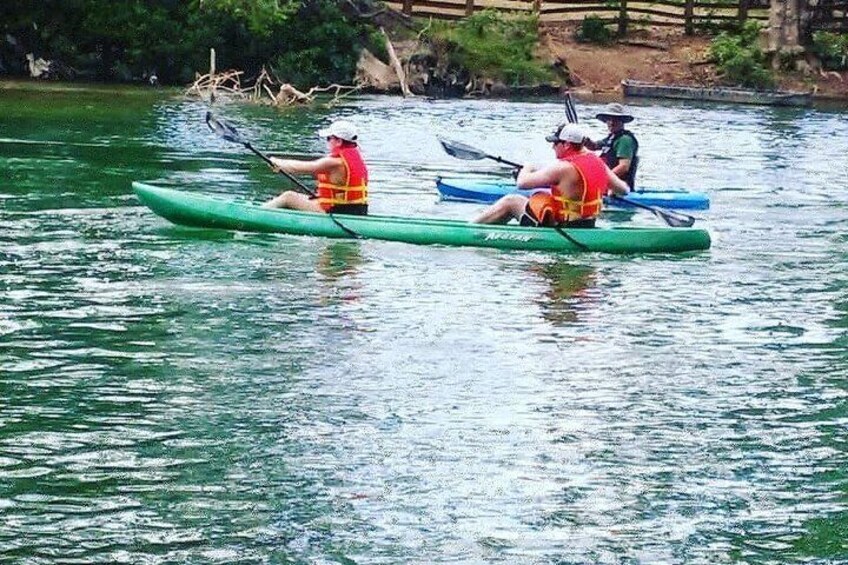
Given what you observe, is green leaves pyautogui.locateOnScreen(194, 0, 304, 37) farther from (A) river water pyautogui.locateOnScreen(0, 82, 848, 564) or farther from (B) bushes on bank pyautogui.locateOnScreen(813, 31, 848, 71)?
(A) river water pyautogui.locateOnScreen(0, 82, 848, 564)

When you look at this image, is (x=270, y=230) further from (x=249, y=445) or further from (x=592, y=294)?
(x=249, y=445)

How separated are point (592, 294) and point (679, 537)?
5.93 metres

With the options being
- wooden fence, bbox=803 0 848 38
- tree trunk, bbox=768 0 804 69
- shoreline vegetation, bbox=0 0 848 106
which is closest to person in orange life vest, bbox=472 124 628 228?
shoreline vegetation, bbox=0 0 848 106

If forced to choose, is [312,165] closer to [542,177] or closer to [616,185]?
[542,177]

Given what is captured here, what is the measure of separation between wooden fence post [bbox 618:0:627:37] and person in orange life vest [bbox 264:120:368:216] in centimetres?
2983

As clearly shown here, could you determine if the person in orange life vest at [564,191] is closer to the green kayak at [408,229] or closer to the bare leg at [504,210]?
the bare leg at [504,210]

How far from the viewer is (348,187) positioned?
15000 mm

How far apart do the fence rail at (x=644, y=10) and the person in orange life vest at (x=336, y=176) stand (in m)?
27.2

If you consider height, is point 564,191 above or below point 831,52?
below

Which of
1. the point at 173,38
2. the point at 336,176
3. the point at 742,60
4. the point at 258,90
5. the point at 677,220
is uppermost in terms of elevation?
the point at 173,38

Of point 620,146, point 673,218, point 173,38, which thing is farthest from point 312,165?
point 173,38

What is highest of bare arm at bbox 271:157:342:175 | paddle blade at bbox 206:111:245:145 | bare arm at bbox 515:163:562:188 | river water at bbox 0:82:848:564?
paddle blade at bbox 206:111:245:145

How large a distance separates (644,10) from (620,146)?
92.9 feet

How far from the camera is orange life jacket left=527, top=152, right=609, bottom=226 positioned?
14609mm
